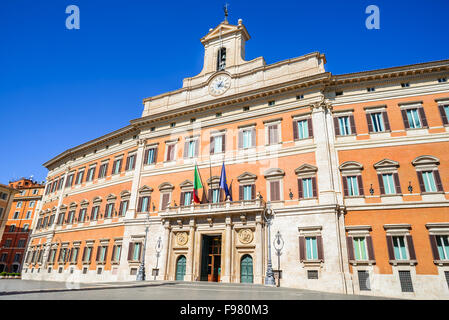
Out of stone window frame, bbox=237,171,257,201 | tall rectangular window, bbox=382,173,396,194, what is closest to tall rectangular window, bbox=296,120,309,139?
stone window frame, bbox=237,171,257,201

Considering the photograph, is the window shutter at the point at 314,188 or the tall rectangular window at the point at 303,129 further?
the tall rectangular window at the point at 303,129

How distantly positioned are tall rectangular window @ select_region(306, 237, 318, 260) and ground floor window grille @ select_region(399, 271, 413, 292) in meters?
4.99

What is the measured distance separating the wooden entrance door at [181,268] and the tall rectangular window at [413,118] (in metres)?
20.2

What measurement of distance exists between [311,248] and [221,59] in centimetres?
2109

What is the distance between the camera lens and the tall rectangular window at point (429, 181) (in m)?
18.4

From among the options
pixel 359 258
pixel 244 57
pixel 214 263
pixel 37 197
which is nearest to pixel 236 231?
pixel 214 263

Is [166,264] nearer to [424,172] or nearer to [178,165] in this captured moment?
[178,165]

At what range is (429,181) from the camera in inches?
734

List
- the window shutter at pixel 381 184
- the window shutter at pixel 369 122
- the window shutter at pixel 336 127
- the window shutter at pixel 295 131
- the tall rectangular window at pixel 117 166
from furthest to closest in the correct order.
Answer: the tall rectangular window at pixel 117 166 → the window shutter at pixel 295 131 → the window shutter at pixel 336 127 → the window shutter at pixel 369 122 → the window shutter at pixel 381 184

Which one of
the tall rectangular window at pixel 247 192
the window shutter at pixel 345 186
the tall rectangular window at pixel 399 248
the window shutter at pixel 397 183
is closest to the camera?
the tall rectangular window at pixel 399 248

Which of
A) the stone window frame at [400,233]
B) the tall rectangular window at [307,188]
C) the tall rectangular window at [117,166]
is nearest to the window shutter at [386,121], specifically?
the tall rectangular window at [307,188]

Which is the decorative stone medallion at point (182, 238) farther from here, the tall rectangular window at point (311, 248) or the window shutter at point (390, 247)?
the window shutter at point (390, 247)

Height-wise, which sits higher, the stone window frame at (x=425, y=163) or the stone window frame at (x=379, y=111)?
the stone window frame at (x=379, y=111)

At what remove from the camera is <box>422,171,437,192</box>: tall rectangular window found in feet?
60.5
